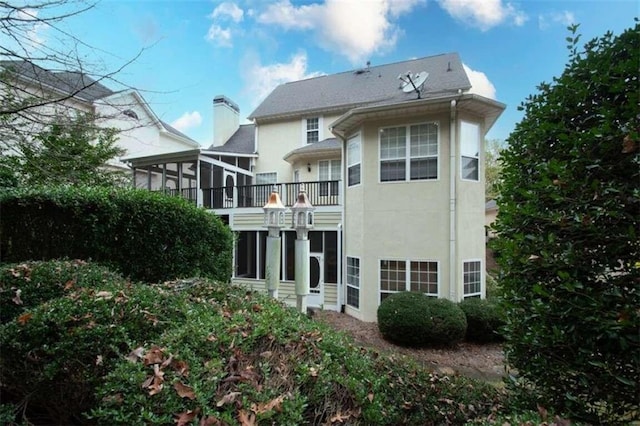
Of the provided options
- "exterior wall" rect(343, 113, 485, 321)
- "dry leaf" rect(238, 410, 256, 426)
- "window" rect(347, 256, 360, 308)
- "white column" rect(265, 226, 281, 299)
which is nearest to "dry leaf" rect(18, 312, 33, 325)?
"dry leaf" rect(238, 410, 256, 426)

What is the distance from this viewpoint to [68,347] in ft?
7.07

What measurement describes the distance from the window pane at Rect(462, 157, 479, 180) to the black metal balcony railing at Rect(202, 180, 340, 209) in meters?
4.35

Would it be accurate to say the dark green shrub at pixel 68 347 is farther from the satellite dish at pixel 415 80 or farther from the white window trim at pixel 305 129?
the white window trim at pixel 305 129

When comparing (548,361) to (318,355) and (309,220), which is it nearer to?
(318,355)

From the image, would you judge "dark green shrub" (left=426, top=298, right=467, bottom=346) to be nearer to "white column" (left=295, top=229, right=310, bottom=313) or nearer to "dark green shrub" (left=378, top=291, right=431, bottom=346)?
"dark green shrub" (left=378, top=291, right=431, bottom=346)

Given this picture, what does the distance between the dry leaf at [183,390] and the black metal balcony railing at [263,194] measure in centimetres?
1028

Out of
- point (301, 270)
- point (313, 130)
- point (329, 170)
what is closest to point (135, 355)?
point (301, 270)

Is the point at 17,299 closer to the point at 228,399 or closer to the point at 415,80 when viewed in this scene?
the point at 228,399

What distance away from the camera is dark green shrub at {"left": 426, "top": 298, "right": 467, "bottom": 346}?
745 centimetres

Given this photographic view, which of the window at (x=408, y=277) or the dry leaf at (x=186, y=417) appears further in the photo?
the window at (x=408, y=277)

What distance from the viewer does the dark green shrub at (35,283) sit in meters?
3.08

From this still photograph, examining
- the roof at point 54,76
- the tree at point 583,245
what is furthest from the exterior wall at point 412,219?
the roof at point 54,76

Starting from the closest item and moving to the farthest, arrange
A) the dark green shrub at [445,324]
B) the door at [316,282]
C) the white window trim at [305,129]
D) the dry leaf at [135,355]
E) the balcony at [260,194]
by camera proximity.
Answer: the dry leaf at [135,355] → the dark green shrub at [445,324] → the door at [316,282] → the balcony at [260,194] → the white window trim at [305,129]

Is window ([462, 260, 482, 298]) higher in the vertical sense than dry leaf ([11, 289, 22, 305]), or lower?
lower
